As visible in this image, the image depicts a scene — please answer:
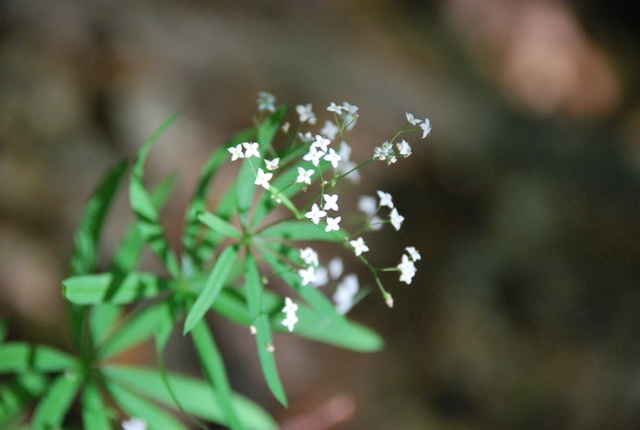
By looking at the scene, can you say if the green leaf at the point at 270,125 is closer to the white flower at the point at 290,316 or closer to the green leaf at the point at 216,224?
the green leaf at the point at 216,224

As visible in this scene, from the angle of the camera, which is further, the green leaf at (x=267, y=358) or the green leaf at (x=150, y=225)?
the green leaf at (x=150, y=225)

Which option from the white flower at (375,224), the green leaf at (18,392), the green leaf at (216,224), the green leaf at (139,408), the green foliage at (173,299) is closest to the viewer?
the green leaf at (216,224)

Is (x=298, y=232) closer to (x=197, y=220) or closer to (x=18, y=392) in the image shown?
(x=197, y=220)

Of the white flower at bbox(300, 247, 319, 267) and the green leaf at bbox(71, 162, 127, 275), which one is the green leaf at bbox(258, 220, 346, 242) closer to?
the white flower at bbox(300, 247, 319, 267)

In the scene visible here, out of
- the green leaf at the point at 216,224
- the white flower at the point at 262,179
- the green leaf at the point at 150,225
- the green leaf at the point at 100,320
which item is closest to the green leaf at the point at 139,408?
the green leaf at the point at 100,320

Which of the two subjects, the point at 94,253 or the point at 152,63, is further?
the point at 152,63

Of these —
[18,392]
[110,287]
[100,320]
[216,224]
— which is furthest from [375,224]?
[18,392]

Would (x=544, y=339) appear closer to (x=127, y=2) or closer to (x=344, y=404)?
(x=344, y=404)

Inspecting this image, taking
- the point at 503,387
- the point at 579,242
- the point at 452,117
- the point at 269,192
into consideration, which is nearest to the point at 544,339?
the point at 503,387
